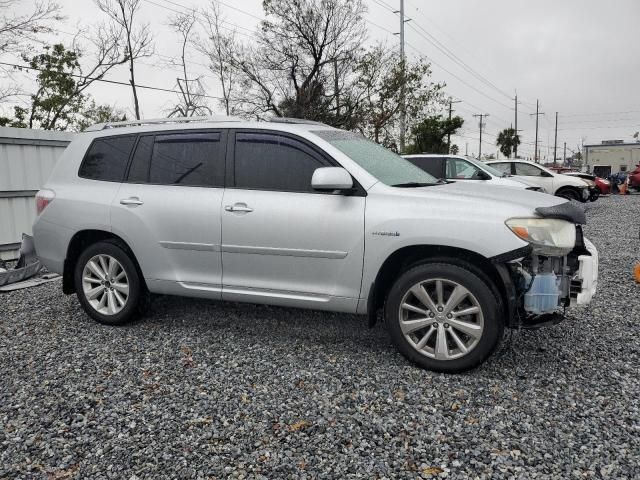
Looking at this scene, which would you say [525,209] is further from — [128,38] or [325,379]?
[128,38]

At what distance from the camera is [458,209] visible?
3295 millimetres

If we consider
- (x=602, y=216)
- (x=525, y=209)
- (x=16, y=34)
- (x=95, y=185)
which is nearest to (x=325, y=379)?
(x=525, y=209)

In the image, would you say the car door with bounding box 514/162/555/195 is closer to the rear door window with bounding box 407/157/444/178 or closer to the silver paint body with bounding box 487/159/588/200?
the silver paint body with bounding box 487/159/588/200

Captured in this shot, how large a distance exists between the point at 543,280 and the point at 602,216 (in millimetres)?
13155

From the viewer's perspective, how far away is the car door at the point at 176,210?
404 cm

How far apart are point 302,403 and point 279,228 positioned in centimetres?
130

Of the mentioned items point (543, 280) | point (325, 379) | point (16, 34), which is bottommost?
point (325, 379)

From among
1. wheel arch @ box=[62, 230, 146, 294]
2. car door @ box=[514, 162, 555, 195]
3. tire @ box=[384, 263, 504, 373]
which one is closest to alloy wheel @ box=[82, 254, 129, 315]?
wheel arch @ box=[62, 230, 146, 294]

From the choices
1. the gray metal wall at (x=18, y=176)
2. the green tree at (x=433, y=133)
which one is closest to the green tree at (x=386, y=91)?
the green tree at (x=433, y=133)

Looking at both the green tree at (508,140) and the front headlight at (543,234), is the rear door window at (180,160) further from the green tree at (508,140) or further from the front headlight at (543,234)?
the green tree at (508,140)

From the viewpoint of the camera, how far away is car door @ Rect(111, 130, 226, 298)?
404 cm

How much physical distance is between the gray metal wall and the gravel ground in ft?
15.7

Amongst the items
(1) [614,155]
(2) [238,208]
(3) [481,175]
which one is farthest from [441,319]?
(1) [614,155]

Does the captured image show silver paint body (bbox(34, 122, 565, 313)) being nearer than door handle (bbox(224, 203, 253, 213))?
Yes
